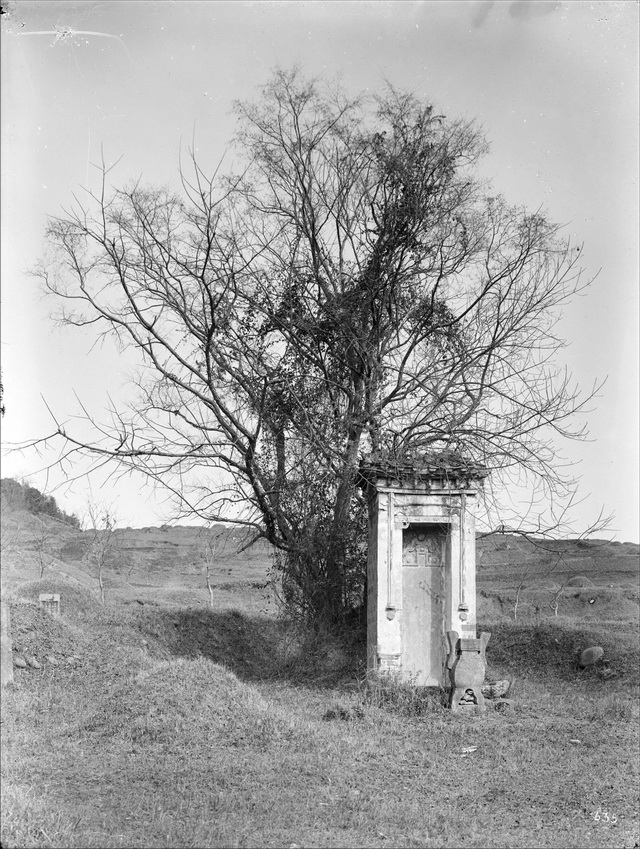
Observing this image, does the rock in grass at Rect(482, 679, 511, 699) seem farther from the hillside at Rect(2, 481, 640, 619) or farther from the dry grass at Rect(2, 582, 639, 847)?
the hillside at Rect(2, 481, 640, 619)

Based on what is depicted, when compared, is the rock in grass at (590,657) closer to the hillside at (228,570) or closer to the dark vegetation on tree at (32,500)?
the hillside at (228,570)

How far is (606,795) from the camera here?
8.11 m

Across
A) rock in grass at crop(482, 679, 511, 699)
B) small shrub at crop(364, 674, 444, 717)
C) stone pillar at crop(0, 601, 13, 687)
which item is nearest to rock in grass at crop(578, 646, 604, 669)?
rock in grass at crop(482, 679, 511, 699)

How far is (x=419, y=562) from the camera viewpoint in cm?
1459

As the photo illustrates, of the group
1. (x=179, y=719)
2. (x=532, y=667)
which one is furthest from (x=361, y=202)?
(x=179, y=719)

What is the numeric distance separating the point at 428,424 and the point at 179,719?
25.5 ft

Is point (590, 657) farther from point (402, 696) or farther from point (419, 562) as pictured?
point (402, 696)

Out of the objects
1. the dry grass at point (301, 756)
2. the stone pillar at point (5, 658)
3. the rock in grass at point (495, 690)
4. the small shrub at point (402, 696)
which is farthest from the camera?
the rock in grass at point (495, 690)

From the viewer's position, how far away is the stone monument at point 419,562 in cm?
1350

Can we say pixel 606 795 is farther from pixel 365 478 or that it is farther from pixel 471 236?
pixel 471 236

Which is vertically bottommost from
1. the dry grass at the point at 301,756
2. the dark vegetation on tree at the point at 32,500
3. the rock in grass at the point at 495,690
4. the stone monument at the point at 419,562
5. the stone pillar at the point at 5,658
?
the dry grass at the point at 301,756

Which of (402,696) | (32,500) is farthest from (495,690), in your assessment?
(32,500)

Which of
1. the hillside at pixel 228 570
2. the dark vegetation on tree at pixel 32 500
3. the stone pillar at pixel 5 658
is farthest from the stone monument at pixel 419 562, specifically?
the dark vegetation on tree at pixel 32 500

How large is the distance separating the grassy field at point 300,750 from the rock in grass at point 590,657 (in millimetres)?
206
